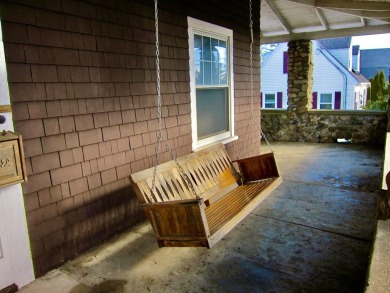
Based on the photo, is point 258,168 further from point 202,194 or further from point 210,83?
point 210,83

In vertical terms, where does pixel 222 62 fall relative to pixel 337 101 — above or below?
above

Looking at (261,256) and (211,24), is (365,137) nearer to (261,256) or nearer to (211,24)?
(211,24)

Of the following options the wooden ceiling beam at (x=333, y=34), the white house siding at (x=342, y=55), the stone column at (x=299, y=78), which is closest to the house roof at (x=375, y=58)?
the white house siding at (x=342, y=55)

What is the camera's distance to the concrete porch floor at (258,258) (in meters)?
2.52

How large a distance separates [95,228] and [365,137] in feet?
25.2

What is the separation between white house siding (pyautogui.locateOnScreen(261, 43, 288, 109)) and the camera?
17.4 m

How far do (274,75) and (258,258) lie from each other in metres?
16.1

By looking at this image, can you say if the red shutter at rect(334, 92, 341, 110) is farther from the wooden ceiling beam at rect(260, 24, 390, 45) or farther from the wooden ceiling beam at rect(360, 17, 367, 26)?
the wooden ceiling beam at rect(360, 17, 367, 26)

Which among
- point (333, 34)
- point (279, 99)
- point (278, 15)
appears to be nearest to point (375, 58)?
point (279, 99)

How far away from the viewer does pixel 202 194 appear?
11.0ft

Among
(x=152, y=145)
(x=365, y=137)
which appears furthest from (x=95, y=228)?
(x=365, y=137)

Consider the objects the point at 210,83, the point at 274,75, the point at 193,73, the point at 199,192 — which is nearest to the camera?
the point at 199,192

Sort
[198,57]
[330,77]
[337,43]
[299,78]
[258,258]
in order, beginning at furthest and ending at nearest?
[337,43]
[330,77]
[299,78]
[198,57]
[258,258]

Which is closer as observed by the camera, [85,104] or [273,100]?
[85,104]
